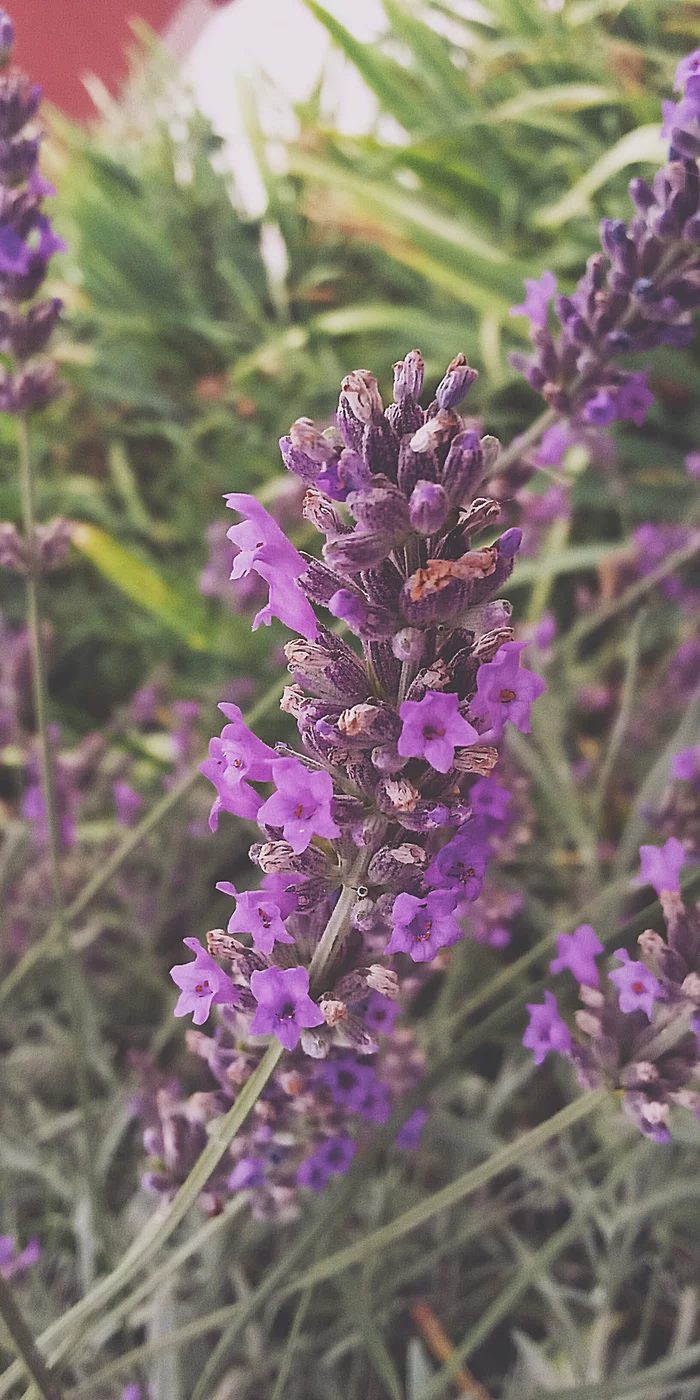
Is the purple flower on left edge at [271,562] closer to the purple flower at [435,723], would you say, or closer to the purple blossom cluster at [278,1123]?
the purple flower at [435,723]

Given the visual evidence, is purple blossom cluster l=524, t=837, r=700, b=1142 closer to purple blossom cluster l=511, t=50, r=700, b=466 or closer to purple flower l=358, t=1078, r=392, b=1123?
purple flower l=358, t=1078, r=392, b=1123

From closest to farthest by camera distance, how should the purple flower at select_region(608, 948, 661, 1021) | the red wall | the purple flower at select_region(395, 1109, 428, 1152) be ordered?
1. the purple flower at select_region(608, 948, 661, 1021)
2. the purple flower at select_region(395, 1109, 428, 1152)
3. the red wall

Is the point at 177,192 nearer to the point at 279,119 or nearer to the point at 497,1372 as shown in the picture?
the point at 279,119

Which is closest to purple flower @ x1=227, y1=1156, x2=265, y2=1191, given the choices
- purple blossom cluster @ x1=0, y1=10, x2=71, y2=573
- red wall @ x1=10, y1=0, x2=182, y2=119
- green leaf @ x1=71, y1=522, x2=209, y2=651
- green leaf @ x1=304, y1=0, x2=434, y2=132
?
purple blossom cluster @ x1=0, y1=10, x2=71, y2=573

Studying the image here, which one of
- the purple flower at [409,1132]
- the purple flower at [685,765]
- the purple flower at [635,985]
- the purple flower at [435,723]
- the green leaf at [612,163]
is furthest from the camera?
the green leaf at [612,163]

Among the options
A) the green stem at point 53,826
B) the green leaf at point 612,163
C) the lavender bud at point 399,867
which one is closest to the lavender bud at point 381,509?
the lavender bud at point 399,867

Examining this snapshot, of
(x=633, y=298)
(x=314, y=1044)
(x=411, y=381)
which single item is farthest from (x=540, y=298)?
(x=314, y=1044)
